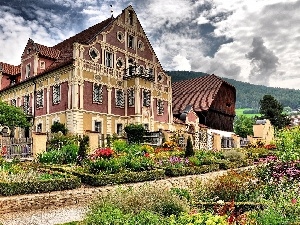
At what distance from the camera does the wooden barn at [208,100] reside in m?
46.0

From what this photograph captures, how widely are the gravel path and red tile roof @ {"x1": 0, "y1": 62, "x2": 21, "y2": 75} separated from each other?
3522cm

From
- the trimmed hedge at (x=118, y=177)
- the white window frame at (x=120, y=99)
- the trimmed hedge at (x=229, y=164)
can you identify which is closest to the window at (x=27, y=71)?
the white window frame at (x=120, y=99)

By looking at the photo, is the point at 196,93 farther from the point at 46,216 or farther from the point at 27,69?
the point at 46,216

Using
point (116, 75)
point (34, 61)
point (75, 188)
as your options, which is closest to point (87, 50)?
point (116, 75)

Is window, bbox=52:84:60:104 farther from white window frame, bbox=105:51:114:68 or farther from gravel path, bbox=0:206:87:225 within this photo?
gravel path, bbox=0:206:87:225

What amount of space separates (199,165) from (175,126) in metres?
19.7

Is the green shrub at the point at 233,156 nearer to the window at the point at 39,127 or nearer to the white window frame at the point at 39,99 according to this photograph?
the window at the point at 39,127

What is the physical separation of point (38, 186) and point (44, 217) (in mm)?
1781

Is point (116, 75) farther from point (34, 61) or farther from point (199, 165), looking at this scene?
point (199, 165)

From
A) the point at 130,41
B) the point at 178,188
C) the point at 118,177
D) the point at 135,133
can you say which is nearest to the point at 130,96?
the point at 135,133

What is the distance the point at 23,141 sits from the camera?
21.8 metres

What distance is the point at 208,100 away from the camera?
46531 mm

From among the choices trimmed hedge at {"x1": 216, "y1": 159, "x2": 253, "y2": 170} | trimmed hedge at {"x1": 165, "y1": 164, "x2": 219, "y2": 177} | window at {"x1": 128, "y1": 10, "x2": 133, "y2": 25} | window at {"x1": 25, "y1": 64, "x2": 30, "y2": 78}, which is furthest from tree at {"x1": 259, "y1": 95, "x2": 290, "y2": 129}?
trimmed hedge at {"x1": 165, "y1": 164, "x2": 219, "y2": 177}

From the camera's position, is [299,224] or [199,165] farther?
[199,165]
